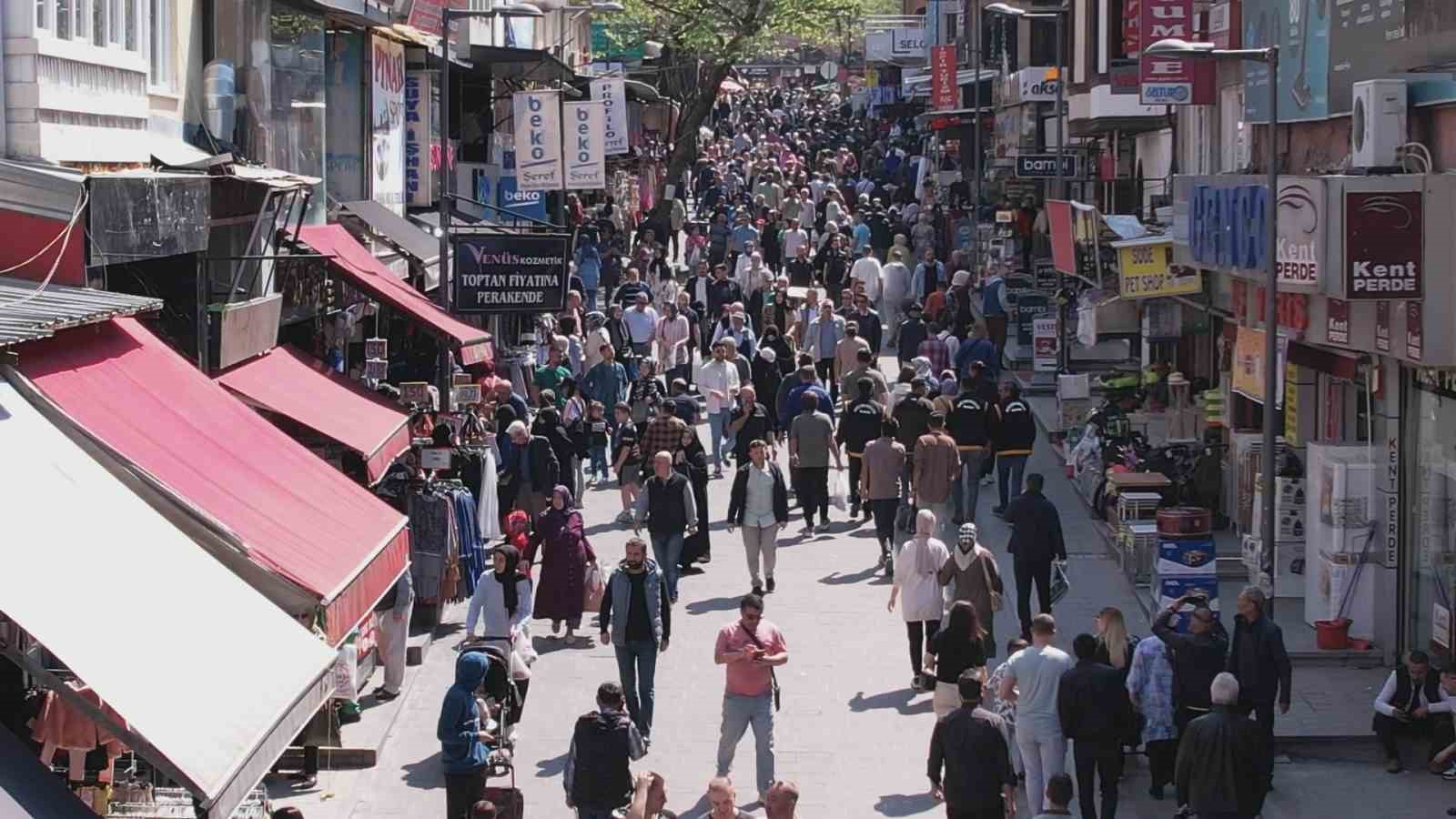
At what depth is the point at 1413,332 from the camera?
56.7 feet

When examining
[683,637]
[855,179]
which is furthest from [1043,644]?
[855,179]

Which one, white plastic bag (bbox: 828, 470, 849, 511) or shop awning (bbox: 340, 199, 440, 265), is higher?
shop awning (bbox: 340, 199, 440, 265)

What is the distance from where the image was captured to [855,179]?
64.6m

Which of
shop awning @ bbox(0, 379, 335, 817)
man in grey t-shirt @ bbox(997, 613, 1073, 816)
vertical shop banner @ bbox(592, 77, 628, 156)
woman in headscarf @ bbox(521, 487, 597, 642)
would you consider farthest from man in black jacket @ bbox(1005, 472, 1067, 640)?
vertical shop banner @ bbox(592, 77, 628, 156)

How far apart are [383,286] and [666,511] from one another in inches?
168

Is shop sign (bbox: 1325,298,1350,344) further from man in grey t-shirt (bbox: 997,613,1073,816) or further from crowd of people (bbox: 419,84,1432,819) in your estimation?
man in grey t-shirt (bbox: 997,613,1073,816)

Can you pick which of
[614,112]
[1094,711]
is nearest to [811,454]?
[1094,711]

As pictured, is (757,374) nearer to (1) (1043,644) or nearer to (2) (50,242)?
(1) (1043,644)

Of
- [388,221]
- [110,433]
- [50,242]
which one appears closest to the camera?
[110,433]

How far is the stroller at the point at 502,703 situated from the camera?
13656 millimetres

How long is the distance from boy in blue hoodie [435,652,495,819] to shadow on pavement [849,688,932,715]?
181 inches

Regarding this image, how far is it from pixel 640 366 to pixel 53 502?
1700cm

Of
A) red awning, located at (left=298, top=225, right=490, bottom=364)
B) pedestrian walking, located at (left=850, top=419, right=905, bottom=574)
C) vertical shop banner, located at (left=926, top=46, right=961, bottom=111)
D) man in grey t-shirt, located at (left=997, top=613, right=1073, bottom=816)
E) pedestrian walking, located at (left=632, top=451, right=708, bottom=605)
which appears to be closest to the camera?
man in grey t-shirt, located at (left=997, top=613, right=1073, bottom=816)

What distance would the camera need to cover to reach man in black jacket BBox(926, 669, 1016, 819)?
13.4 m
